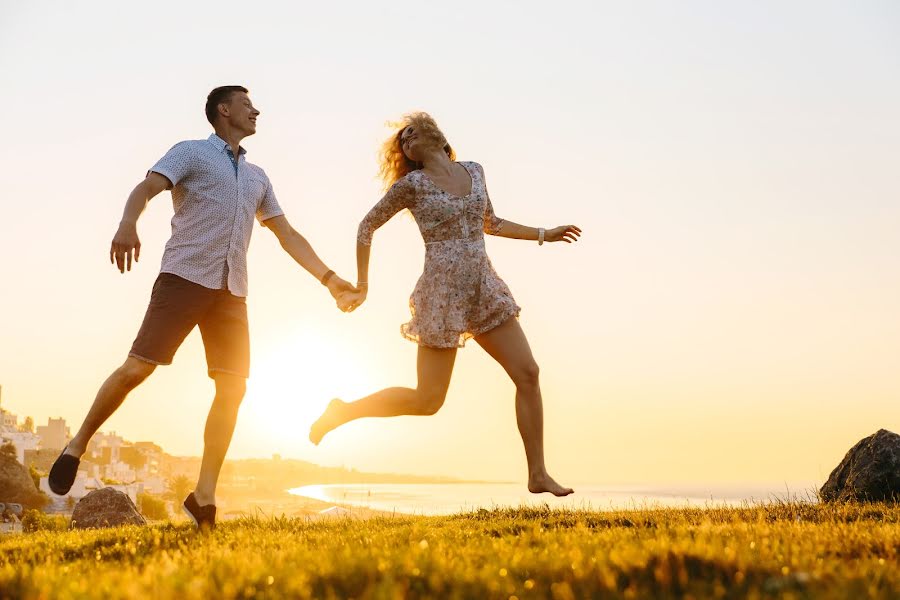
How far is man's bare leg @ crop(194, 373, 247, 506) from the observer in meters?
6.29

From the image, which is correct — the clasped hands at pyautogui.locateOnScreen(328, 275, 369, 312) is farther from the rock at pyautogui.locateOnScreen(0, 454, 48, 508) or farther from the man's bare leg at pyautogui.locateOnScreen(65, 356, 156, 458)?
the rock at pyautogui.locateOnScreen(0, 454, 48, 508)

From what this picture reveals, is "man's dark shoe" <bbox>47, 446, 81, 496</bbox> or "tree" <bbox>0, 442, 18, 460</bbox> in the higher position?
"man's dark shoe" <bbox>47, 446, 81, 496</bbox>

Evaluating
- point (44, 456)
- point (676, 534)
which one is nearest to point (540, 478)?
point (676, 534)

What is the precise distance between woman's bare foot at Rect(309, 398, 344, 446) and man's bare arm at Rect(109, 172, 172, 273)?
1.98m

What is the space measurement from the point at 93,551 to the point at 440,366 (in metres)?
2.71

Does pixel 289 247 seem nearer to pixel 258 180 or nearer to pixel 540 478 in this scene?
pixel 258 180

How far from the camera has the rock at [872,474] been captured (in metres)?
9.29

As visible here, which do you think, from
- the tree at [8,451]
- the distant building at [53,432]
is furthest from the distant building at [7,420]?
the tree at [8,451]

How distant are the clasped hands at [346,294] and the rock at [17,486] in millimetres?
76135

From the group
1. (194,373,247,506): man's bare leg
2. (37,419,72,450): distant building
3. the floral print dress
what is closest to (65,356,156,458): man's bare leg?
(194,373,247,506): man's bare leg

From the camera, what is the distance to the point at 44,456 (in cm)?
12825

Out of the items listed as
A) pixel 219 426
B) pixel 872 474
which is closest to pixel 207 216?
pixel 219 426

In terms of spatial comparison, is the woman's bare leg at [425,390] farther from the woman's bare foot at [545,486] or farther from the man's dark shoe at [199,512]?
the man's dark shoe at [199,512]

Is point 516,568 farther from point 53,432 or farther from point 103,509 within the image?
point 53,432
